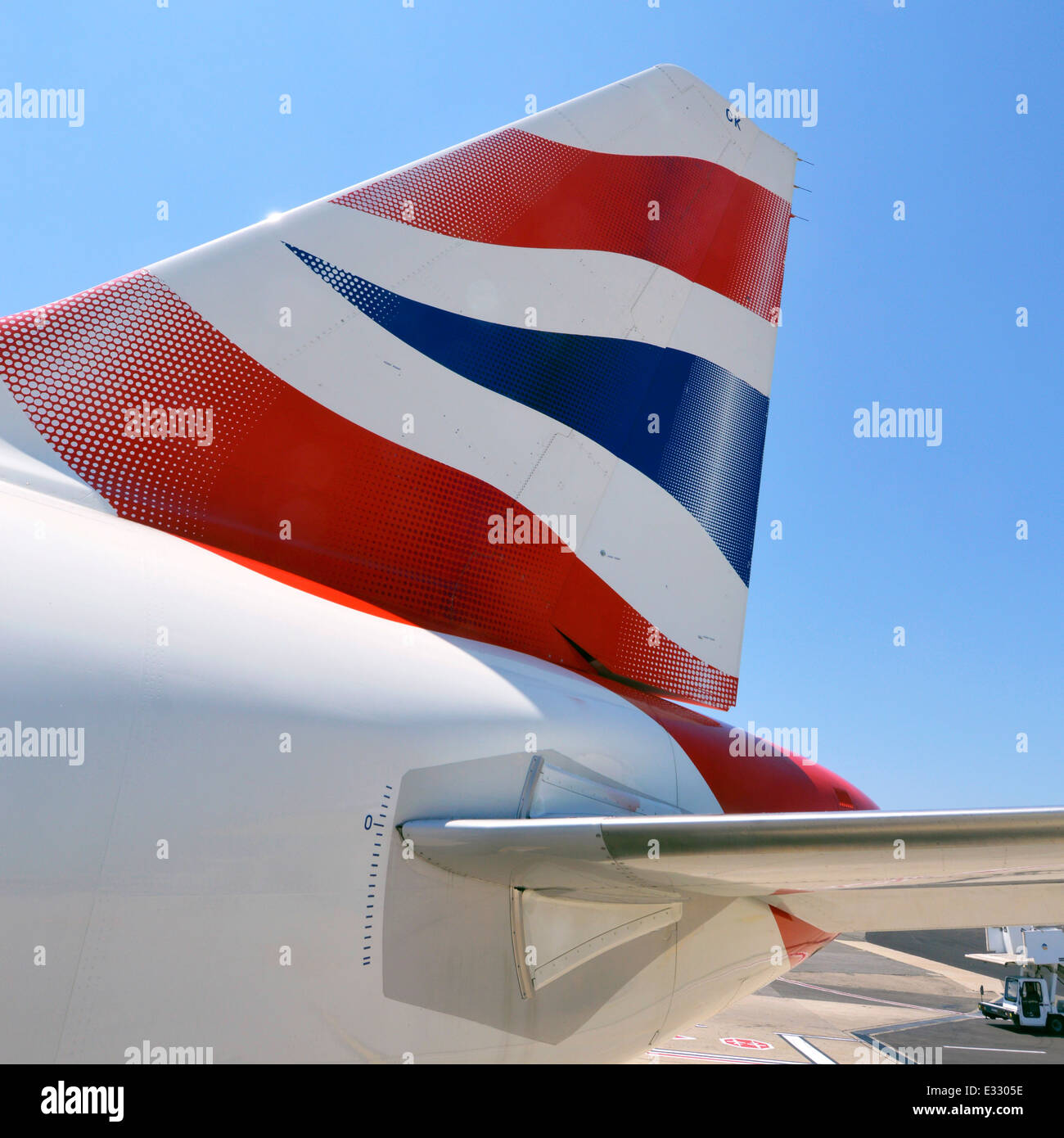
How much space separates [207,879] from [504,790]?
3.81 ft

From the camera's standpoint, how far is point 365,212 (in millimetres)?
4508

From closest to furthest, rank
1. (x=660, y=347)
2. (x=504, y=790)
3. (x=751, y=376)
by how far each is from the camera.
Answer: (x=504, y=790) < (x=660, y=347) < (x=751, y=376)

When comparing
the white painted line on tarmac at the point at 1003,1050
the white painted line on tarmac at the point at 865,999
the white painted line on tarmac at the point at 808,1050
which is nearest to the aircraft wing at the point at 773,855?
the white painted line on tarmac at the point at 808,1050

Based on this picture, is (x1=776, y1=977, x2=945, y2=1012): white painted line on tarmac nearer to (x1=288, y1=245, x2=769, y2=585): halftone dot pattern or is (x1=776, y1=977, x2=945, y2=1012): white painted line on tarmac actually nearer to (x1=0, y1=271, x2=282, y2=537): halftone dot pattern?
(x1=288, y1=245, x2=769, y2=585): halftone dot pattern

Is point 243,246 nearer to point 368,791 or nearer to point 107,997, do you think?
point 368,791

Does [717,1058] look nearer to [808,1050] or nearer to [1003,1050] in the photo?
[808,1050]

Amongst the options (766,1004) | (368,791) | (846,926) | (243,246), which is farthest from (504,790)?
(766,1004)

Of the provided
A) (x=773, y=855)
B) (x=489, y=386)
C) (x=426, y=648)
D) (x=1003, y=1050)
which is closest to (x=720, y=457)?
(x=489, y=386)

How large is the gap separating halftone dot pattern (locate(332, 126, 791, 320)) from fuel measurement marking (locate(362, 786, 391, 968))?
116 inches

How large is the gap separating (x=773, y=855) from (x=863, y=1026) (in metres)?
20.1

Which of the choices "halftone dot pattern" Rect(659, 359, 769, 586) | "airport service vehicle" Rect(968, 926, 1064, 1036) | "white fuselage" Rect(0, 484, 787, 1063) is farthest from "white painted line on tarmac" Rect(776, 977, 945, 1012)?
"white fuselage" Rect(0, 484, 787, 1063)

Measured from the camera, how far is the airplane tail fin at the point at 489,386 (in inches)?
151

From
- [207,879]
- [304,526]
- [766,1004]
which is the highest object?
[304,526]

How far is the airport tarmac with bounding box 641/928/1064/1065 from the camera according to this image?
15.3 meters
